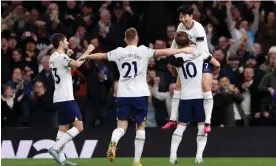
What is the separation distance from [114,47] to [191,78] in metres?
7.28

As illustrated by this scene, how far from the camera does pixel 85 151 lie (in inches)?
903

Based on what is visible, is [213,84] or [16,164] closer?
[16,164]

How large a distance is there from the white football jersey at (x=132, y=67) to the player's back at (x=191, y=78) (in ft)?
4.78

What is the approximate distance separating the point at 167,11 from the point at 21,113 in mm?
5371

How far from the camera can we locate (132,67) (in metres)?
17.2

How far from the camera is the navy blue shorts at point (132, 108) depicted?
685 inches

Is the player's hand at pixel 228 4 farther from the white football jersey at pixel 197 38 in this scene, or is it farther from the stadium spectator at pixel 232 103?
the white football jersey at pixel 197 38

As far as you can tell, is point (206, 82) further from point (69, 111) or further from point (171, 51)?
point (69, 111)

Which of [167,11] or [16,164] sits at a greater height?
[167,11]

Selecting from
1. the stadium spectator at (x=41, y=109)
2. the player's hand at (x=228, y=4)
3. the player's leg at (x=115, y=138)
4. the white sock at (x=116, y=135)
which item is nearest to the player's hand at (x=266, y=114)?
the player's hand at (x=228, y=4)

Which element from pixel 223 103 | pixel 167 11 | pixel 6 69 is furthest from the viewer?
pixel 167 11

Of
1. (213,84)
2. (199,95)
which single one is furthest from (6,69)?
(199,95)

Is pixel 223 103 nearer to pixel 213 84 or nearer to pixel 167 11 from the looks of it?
pixel 213 84

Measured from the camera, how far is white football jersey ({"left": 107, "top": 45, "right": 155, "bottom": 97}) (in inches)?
678
